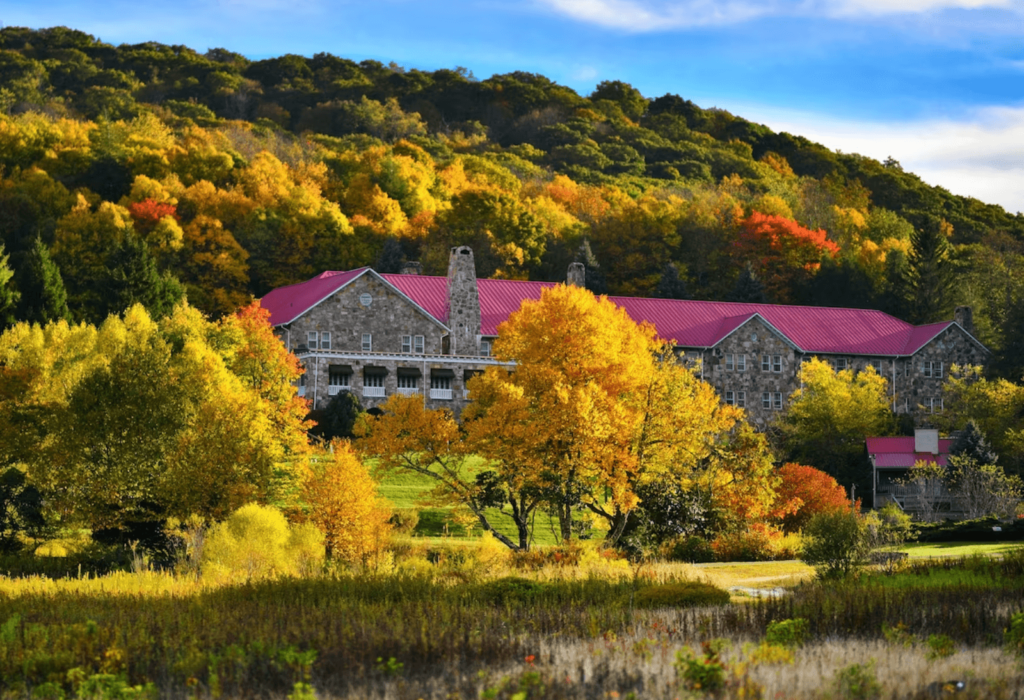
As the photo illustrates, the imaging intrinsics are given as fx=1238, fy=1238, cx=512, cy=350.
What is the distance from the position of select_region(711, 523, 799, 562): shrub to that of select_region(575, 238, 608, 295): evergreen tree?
49415 millimetres

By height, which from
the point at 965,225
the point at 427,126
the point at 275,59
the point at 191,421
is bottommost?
the point at 191,421

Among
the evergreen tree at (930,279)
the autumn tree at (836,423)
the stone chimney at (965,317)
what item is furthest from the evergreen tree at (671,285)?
the autumn tree at (836,423)

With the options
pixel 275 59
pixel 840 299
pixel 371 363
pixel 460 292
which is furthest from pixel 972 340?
pixel 275 59

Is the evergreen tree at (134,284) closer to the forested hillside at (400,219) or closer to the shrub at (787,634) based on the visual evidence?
the forested hillside at (400,219)

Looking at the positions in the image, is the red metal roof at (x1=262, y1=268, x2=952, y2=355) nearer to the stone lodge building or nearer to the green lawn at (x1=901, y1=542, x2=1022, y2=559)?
the stone lodge building

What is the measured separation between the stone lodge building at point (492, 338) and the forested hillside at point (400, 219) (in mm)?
6088

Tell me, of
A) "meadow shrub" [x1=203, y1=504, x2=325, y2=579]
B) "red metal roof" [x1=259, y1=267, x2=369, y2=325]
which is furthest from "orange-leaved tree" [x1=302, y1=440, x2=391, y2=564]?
"red metal roof" [x1=259, y1=267, x2=369, y2=325]

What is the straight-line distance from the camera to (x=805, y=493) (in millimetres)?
47219

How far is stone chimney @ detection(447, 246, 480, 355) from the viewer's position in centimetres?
7444

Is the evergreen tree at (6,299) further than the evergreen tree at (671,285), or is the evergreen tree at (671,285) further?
the evergreen tree at (671,285)

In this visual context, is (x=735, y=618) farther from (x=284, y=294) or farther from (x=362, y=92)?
(x=362, y=92)

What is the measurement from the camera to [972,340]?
8112cm

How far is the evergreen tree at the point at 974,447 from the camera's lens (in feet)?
190

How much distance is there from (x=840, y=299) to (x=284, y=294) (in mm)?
41808
